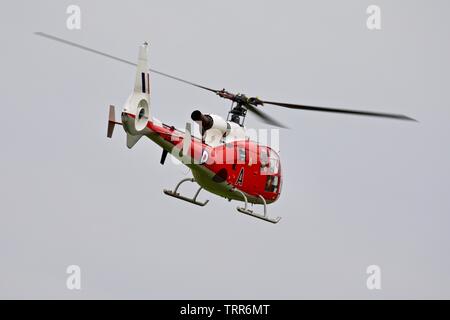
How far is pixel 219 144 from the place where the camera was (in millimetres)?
21188

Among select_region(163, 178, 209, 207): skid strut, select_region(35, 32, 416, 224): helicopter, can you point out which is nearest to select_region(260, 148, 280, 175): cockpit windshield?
select_region(35, 32, 416, 224): helicopter

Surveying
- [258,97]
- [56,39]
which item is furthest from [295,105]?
[56,39]

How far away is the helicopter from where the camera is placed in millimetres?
→ 18828

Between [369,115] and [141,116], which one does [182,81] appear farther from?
[369,115]

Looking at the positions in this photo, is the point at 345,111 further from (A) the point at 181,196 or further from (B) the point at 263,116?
(A) the point at 181,196

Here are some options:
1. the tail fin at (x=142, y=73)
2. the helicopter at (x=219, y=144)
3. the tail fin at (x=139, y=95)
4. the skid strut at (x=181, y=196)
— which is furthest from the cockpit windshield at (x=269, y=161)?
the tail fin at (x=142, y=73)

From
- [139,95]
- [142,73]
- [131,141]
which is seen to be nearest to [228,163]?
[131,141]

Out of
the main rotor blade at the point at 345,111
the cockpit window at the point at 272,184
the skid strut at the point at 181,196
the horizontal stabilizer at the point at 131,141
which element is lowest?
the skid strut at the point at 181,196

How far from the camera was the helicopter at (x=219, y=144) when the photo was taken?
1883 centimetres

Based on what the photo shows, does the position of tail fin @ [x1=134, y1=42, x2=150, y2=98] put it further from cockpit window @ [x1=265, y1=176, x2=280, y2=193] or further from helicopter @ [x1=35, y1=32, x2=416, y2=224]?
cockpit window @ [x1=265, y1=176, x2=280, y2=193]

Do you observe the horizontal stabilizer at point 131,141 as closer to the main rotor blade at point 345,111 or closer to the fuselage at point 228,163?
the fuselage at point 228,163

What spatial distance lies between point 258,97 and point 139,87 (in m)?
4.16

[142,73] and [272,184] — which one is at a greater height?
[142,73]

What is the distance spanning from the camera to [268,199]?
23.0 m
